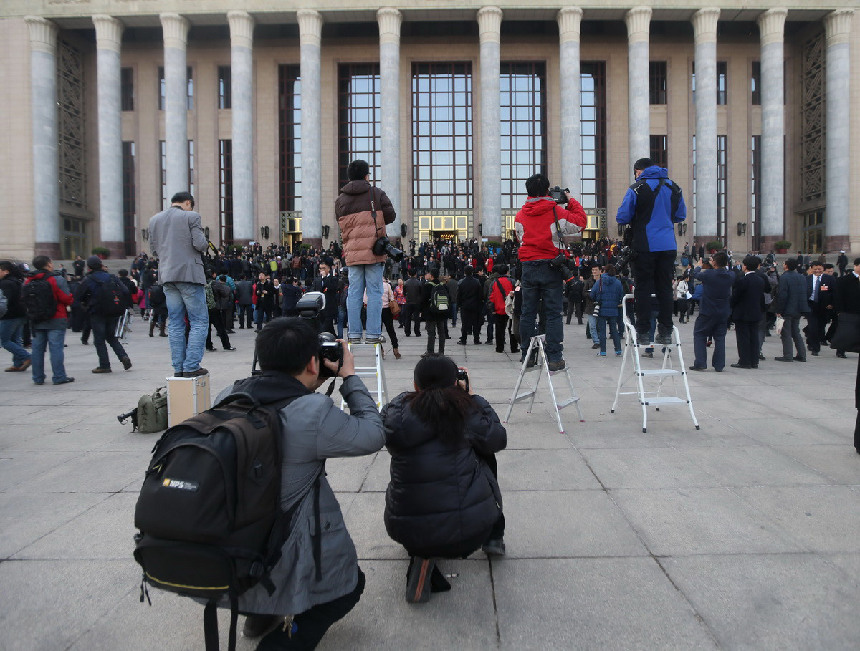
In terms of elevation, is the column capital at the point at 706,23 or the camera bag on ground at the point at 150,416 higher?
the column capital at the point at 706,23

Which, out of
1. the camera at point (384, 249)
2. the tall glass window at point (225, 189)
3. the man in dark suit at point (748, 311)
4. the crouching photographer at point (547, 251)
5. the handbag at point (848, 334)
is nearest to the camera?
the handbag at point (848, 334)

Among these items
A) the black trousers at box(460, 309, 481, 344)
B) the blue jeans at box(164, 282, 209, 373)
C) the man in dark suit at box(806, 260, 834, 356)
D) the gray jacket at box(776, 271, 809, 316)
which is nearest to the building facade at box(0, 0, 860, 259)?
the black trousers at box(460, 309, 481, 344)

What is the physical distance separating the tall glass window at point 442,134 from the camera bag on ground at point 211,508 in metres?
38.6

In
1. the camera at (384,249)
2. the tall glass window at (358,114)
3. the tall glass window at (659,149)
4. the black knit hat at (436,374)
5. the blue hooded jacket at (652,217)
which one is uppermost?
the tall glass window at (358,114)

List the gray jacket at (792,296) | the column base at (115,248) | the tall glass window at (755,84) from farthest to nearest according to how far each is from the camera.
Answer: the tall glass window at (755,84), the column base at (115,248), the gray jacket at (792,296)

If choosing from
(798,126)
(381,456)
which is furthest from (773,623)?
(798,126)

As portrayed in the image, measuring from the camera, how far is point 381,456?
5.55m

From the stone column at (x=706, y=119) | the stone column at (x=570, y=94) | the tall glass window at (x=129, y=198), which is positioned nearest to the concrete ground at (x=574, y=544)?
the stone column at (x=570, y=94)

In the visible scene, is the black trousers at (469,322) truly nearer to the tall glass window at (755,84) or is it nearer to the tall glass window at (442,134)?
the tall glass window at (442,134)

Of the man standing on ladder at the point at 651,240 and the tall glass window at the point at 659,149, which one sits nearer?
the man standing on ladder at the point at 651,240

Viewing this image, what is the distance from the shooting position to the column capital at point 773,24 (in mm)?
34094

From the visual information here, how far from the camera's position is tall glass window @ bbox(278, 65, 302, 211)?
4025cm

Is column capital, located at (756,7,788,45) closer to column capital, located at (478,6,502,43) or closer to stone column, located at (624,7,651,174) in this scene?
stone column, located at (624,7,651,174)

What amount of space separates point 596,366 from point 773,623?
8.53 metres
